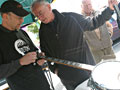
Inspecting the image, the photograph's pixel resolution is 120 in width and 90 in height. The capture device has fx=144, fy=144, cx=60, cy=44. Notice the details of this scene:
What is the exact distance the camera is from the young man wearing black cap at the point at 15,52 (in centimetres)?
106

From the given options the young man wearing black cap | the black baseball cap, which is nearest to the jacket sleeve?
the young man wearing black cap

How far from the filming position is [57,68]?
140 centimetres

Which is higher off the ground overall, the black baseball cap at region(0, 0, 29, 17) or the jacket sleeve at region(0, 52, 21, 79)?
the black baseball cap at region(0, 0, 29, 17)

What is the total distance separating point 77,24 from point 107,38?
569 millimetres

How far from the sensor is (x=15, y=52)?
115cm

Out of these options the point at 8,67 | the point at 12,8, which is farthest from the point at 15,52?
the point at 12,8

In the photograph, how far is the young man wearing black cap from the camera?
3.47 ft

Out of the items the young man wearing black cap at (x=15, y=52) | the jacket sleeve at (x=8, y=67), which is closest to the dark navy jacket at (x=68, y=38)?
the young man wearing black cap at (x=15, y=52)

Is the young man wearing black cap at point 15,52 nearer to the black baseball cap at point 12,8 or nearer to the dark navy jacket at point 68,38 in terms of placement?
the black baseball cap at point 12,8

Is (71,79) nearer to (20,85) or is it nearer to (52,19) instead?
(20,85)

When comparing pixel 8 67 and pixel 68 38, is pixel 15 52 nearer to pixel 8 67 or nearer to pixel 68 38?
pixel 8 67

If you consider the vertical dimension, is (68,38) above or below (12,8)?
below

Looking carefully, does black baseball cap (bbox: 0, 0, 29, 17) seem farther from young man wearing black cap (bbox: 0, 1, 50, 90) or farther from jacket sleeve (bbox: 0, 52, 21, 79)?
jacket sleeve (bbox: 0, 52, 21, 79)

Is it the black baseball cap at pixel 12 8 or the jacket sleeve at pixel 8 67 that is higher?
the black baseball cap at pixel 12 8
